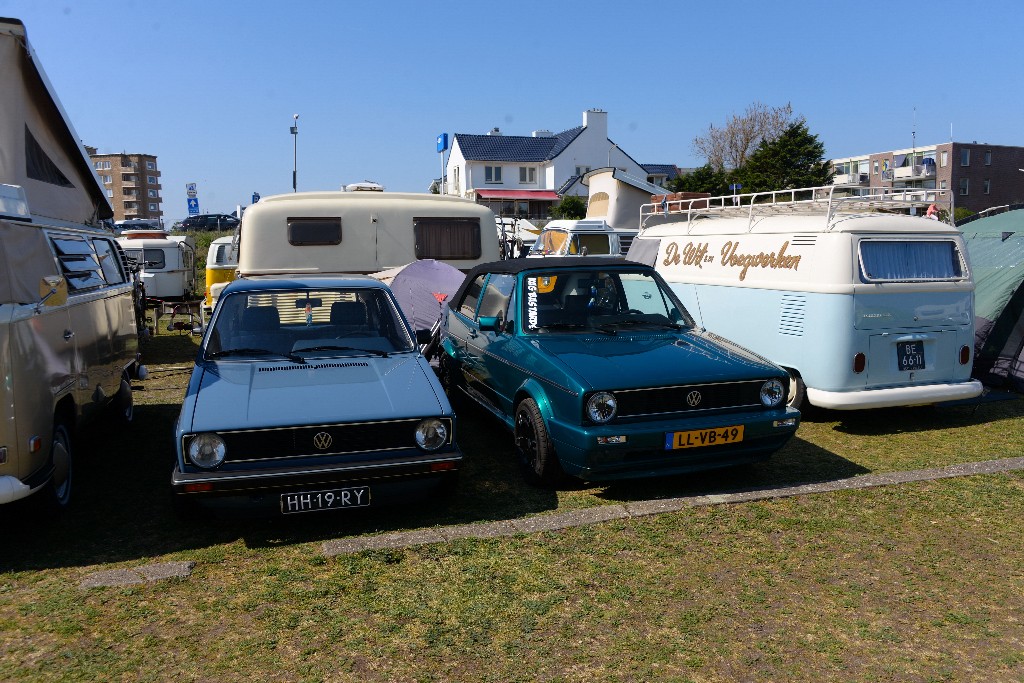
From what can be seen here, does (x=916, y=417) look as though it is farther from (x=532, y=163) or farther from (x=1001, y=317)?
(x=532, y=163)

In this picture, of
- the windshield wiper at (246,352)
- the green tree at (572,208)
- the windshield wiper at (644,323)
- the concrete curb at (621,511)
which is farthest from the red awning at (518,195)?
the windshield wiper at (246,352)

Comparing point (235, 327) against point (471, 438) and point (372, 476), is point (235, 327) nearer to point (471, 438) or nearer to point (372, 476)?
point (372, 476)

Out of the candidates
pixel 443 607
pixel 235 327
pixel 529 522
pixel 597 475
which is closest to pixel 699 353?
pixel 597 475

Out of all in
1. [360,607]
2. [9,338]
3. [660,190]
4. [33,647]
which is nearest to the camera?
[33,647]

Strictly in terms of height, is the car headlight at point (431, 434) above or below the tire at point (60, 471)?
above

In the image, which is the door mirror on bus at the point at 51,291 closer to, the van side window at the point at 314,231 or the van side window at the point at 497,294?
the van side window at the point at 497,294

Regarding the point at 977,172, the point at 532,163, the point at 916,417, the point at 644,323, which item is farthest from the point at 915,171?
the point at 644,323

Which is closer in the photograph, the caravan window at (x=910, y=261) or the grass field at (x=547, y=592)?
the grass field at (x=547, y=592)

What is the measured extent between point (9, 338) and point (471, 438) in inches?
159

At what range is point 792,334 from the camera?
7773 mm

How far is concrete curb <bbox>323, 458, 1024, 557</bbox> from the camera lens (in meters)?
4.93

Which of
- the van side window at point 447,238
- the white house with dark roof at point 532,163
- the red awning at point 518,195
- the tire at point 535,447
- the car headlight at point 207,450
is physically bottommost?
the tire at point 535,447

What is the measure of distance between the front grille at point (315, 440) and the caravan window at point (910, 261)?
4811 mm

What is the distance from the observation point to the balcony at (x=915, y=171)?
70.4 meters
